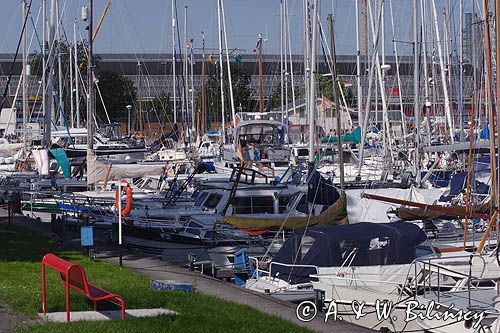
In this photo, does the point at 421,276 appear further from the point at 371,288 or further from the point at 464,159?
the point at 464,159

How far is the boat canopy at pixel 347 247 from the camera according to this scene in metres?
20.7

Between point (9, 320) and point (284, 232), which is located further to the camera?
point (284, 232)

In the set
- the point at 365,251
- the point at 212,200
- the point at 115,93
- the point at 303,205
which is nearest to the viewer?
the point at 365,251

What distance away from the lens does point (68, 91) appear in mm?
76125

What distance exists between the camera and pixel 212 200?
30250 millimetres

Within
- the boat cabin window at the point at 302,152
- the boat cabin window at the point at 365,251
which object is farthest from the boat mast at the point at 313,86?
the boat cabin window at the point at 302,152

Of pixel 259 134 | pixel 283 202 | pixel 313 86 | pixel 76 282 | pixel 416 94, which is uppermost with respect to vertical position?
pixel 313 86

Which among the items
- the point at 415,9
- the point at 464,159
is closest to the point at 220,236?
the point at 464,159

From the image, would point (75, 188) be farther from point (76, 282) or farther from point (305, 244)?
point (76, 282)

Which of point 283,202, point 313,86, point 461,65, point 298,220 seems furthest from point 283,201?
point 461,65

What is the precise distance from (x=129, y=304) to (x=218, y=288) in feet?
11.9

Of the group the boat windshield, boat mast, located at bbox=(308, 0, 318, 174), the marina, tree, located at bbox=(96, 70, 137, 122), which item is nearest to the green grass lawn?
the marina

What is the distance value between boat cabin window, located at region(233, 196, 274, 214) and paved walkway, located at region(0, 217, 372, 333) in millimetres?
4418

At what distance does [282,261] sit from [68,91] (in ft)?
187
